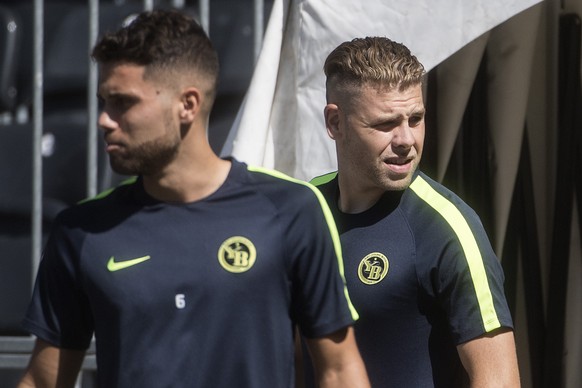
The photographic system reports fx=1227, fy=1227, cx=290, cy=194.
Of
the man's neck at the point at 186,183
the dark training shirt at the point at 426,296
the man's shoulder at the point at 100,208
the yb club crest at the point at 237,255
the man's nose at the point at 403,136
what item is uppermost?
the man's nose at the point at 403,136

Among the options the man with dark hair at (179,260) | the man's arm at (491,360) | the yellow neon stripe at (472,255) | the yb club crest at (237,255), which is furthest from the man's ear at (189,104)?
the man's arm at (491,360)

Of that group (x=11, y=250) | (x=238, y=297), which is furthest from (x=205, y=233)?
(x=11, y=250)

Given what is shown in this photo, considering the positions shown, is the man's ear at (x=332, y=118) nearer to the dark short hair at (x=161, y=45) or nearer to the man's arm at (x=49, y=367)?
the dark short hair at (x=161, y=45)

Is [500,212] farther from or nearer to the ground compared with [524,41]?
nearer to the ground

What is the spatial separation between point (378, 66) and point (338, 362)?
0.72m

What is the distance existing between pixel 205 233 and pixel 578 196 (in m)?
1.68

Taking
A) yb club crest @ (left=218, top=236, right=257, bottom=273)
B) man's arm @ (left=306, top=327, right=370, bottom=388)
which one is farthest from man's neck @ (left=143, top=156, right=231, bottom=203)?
man's arm @ (left=306, top=327, right=370, bottom=388)

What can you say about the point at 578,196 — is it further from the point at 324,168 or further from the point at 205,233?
the point at 205,233

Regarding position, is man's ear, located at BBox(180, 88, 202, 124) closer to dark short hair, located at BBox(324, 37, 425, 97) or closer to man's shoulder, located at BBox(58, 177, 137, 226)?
man's shoulder, located at BBox(58, 177, 137, 226)

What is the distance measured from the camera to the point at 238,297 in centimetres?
A: 220

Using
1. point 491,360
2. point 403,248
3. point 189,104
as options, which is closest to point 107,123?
point 189,104

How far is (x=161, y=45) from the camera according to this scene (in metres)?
2.26

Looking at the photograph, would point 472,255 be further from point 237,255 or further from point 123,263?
point 123,263

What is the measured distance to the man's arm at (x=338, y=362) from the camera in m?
2.23
